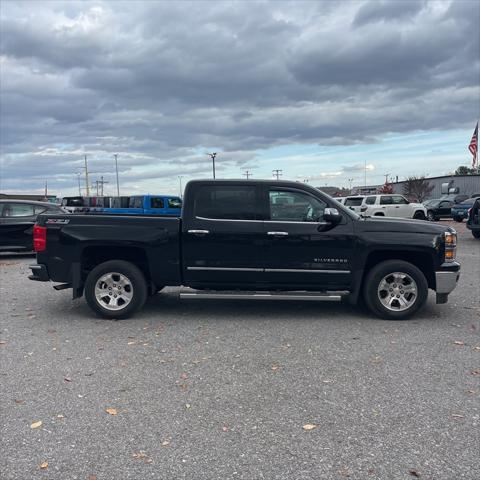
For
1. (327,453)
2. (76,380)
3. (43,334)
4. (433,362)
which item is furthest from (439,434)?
(43,334)

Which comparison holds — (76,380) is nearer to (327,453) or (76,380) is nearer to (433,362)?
(327,453)

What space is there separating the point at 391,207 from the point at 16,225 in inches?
787

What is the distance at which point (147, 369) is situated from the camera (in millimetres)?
4691

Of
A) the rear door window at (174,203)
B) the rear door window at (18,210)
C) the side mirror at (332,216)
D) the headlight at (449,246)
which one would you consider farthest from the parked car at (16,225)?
the rear door window at (174,203)

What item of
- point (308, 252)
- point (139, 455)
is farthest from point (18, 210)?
point (139, 455)

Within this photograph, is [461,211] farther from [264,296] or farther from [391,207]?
[264,296]

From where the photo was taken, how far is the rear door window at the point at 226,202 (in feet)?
21.9

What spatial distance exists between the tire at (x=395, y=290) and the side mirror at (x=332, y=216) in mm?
845

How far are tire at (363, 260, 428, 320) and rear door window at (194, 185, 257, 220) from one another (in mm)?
1846

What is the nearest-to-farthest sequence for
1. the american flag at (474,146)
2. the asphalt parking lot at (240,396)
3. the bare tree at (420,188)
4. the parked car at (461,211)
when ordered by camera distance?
the asphalt parking lot at (240,396) → the parked car at (461,211) → the american flag at (474,146) → the bare tree at (420,188)

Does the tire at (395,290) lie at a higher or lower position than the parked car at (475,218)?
lower

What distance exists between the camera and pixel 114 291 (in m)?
6.63

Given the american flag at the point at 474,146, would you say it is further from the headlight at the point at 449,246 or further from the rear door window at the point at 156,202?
the headlight at the point at 449,246

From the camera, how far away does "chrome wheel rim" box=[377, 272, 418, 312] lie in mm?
6539
